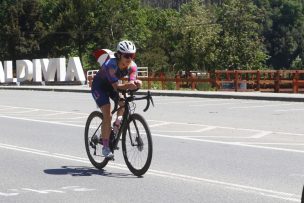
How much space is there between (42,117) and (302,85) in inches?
659

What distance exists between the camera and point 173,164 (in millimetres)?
10984

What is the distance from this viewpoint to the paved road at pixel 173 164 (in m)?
8.49

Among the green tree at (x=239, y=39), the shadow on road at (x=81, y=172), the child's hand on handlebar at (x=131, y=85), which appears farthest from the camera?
the green tree at (x=239, y=39)

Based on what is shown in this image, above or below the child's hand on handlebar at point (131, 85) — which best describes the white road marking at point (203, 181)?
below

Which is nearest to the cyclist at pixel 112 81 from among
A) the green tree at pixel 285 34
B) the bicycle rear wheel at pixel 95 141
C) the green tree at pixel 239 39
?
the bicycle rear wheel at pixel 95 141

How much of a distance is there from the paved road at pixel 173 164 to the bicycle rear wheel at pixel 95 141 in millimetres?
155

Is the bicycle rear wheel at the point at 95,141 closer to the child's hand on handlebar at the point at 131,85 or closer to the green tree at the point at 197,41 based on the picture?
the child's hand on handlebar at the point at 131,85

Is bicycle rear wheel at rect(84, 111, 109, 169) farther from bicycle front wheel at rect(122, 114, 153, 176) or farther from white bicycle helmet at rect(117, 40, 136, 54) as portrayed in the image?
white bicycle helmet at rect(117, 40, 136, 54)

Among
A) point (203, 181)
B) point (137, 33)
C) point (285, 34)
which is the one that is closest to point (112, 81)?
point (203, 181)

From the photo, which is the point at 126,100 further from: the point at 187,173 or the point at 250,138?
the point at 250,138

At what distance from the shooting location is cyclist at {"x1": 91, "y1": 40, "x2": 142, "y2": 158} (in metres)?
9.26

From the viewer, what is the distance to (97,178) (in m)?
9.68

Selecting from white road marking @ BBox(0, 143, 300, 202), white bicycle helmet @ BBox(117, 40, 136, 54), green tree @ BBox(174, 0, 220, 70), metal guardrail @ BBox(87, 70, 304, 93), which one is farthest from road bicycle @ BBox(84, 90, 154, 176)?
green tree @ BBox(174, 0, 220, 70)

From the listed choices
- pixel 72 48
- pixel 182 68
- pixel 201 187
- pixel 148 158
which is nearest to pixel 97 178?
pixel 148 158
